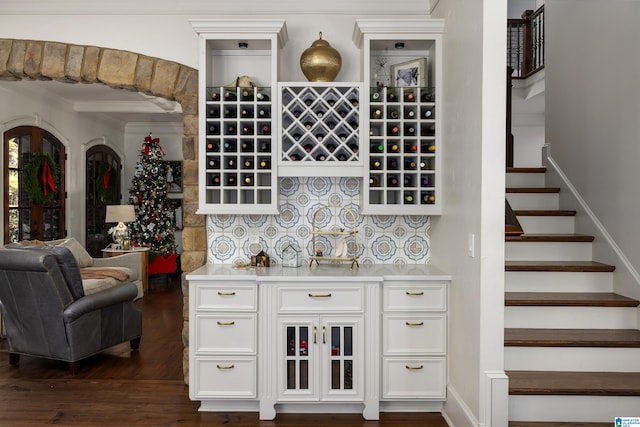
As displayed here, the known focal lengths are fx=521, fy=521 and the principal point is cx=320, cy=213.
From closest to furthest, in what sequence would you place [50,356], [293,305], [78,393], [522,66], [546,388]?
[546,388], [293,305], [78,393], [50,356], [522,66]

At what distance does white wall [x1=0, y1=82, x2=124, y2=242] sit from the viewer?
6.66m

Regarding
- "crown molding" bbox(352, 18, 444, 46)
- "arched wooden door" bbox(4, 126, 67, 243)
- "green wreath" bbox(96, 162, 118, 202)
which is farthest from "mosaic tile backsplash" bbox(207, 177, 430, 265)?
"green wreath" bbox(96, 162, 118, 202)

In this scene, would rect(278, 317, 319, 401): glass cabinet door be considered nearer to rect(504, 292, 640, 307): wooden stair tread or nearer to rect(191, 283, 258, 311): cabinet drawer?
rect(191, 283, 258, 311): cabinet drawer

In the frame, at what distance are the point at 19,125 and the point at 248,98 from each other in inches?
186

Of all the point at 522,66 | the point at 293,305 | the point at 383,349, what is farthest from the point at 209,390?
the point at 522,66

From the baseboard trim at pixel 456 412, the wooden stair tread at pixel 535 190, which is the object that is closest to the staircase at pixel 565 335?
the baseboard trim at pixel 456 412

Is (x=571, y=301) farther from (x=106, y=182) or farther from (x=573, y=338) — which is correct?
(x=106, y=182)

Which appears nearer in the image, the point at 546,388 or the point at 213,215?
the point at 546,388

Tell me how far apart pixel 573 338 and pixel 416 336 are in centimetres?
92

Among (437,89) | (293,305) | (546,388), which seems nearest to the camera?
(546,388)

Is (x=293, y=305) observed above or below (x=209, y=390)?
above

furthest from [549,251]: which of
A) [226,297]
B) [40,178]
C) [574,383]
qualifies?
[40,178]

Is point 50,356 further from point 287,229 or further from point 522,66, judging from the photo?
point 522,66

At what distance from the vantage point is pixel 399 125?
3654mm
